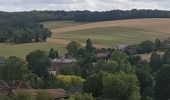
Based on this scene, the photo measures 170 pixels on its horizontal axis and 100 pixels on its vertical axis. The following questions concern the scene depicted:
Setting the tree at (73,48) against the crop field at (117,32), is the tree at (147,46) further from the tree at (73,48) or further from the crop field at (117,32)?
the tree at (73,48)

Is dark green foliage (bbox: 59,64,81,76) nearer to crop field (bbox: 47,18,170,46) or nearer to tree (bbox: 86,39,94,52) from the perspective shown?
tree (bbox: 86,39,94,52)

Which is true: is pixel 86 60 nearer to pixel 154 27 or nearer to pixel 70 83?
pixel 70 83

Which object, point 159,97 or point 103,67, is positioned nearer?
point 159,97

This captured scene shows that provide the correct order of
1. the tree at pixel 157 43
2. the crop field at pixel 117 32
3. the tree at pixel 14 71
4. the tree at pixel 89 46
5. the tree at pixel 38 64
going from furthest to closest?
the crop field at pixel 117 32, the tree at pixel 157 43, the tree at pixel 89 46, the tree at pixel 38 64, the tree at pixel 14 71

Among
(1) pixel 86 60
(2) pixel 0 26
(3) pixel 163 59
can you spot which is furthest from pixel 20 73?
(2) pixel 0 26

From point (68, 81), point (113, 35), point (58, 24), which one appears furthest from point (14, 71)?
point (58, 24)

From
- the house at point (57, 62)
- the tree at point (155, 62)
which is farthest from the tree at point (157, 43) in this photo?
the tree at point (155, 62)
